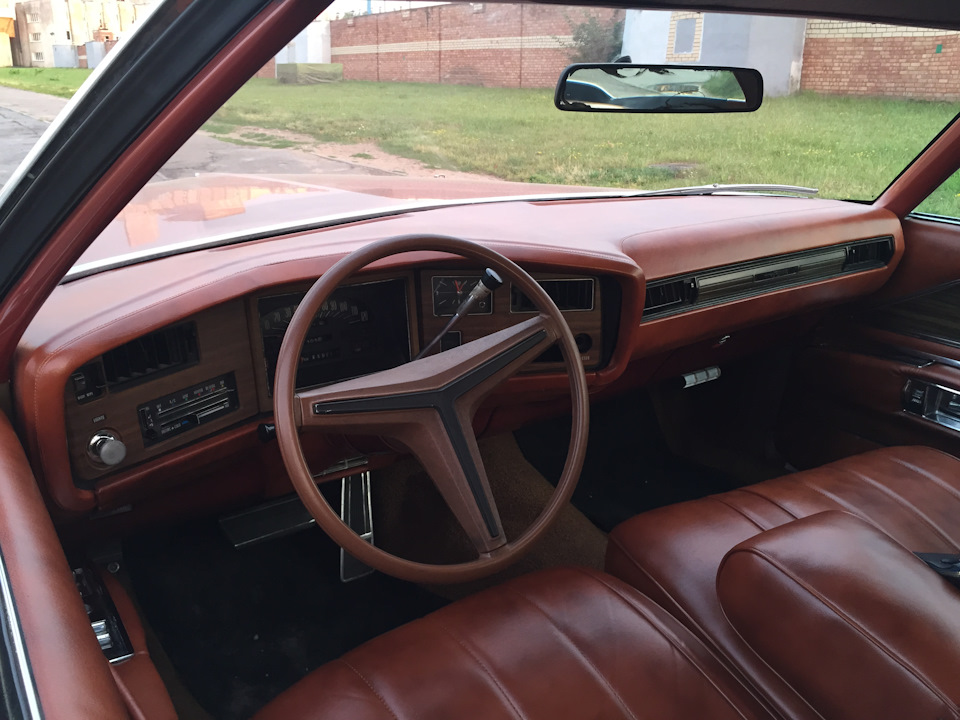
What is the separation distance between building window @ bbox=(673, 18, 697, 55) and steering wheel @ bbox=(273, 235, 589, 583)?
2.62 ft

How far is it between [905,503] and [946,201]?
1514mm

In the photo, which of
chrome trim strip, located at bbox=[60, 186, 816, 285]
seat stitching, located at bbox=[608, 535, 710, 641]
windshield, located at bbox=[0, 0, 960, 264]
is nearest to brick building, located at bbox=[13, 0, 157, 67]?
windshield, located at bbox=[0, 0, 960, 264]

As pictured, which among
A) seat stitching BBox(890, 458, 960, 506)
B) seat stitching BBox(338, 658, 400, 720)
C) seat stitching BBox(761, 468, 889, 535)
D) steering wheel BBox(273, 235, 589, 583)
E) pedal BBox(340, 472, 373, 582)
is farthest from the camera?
pedal BBox(340, 472, 373, 582)

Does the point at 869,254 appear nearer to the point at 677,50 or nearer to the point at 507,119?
the point at 677,50

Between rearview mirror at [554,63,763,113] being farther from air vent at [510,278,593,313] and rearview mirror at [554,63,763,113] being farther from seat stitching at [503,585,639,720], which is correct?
seat stitching at [503,585,639,720]

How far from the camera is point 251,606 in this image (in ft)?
8.02

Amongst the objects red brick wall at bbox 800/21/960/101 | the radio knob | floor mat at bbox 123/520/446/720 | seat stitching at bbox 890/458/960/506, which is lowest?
floor mat at bbox 123/520/446/720

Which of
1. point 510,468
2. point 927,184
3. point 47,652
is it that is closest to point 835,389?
point 927,184

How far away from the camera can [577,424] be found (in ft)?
5.69

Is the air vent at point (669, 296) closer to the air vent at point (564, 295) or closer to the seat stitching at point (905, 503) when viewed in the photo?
the air vent at point (564, 295)

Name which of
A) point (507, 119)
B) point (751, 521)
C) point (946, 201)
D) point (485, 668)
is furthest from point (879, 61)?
point (485, 668)

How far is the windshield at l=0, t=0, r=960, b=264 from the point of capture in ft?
5.86

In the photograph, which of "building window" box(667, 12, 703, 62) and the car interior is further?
"building window" box(667, 12, 703, 62)

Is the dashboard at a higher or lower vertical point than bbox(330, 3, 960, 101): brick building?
lower
